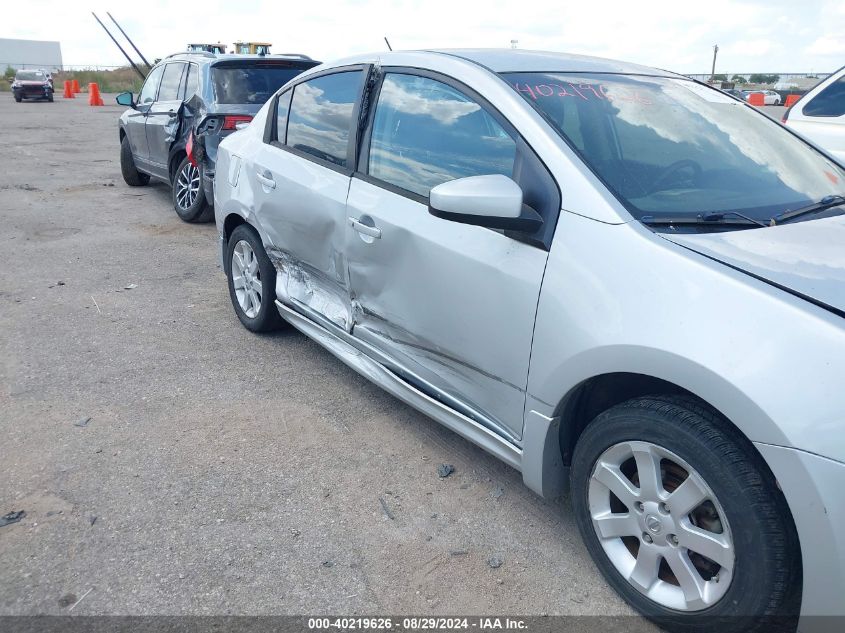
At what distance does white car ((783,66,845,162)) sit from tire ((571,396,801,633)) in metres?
4.97

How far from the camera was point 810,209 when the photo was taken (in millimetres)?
2805

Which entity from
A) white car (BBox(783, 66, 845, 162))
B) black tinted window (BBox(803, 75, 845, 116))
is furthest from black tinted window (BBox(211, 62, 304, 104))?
black tinted window (BBox(803, 75, 845, 116))

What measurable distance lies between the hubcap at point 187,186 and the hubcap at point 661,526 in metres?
6.73

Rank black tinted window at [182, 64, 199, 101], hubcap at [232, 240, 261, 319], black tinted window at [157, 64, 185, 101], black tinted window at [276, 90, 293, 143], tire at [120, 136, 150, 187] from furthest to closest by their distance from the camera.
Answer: tire at [120, 136, 150, 187] → black tinted window at [157, 64, 185, 101] → black tinted window at [182, 64, 199, 101] → hubcap at [232, 240, 261, 319] → black tinted window at [276, 90, 293, 143]

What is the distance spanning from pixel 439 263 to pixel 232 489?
1331mm

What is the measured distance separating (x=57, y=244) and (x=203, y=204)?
1.52m

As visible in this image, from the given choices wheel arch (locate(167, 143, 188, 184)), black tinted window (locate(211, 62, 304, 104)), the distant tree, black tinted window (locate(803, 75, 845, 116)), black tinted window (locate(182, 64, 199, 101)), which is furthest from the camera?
the distant tree

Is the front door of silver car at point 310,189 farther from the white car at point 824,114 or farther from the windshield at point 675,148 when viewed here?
the white car at point 824,114

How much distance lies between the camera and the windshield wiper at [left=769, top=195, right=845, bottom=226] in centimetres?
265

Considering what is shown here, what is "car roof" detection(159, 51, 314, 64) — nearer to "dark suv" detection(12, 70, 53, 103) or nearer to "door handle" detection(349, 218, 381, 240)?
"door handle" detection(349, 218, 381, 240)

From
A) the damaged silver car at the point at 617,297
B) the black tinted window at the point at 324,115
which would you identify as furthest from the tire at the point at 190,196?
the damaged silver car at the point at 617,297

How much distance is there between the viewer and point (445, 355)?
3094mm

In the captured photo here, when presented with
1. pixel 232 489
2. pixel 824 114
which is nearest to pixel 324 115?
pixel 232 489

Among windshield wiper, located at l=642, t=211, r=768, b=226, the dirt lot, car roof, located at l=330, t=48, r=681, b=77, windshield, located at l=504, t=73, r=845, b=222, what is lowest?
the dirt lot
